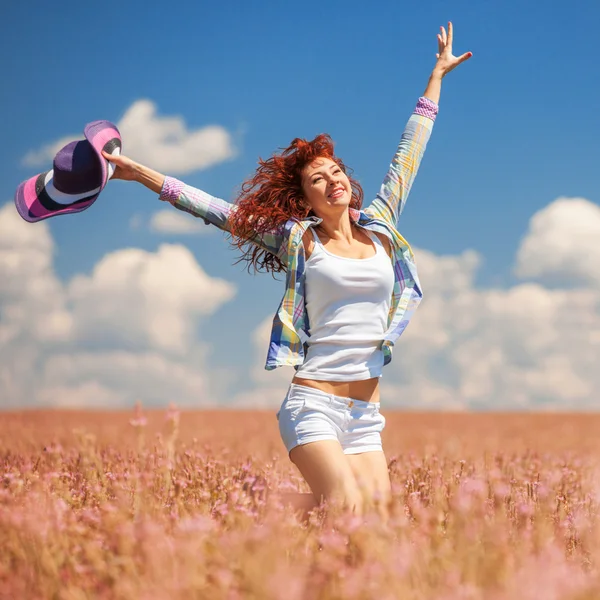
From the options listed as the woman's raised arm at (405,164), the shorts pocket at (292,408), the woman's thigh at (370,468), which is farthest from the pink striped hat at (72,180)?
the woman's thigh at (370,468)

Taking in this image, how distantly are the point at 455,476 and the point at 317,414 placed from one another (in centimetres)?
191

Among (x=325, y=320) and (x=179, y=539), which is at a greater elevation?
(x=325, y=320)

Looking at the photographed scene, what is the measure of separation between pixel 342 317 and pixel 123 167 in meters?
1.82

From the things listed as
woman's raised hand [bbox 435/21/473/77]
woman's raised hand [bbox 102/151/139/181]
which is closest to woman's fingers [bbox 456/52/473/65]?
woman's raised hand [bbox 435/21/473/77]

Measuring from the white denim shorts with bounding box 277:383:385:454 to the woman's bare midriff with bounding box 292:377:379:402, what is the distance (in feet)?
0.12

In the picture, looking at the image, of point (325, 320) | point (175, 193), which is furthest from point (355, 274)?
point (175, 193)

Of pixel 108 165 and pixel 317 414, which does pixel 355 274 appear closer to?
pixel 317 414

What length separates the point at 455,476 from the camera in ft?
18.7

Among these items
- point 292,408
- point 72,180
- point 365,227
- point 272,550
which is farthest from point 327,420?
point 72,180

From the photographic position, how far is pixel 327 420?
14.3 feet

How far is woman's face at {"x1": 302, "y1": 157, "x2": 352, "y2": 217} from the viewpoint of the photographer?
4.79 m

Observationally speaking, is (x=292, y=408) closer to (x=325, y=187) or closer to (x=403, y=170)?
(x=325, y=187)

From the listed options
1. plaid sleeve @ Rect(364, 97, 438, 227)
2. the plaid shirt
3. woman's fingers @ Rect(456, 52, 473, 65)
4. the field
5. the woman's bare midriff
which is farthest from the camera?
woman's fingers @ Rect(456, 52, 473, 65)

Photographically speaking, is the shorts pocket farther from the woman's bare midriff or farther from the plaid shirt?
the plaid shirt
